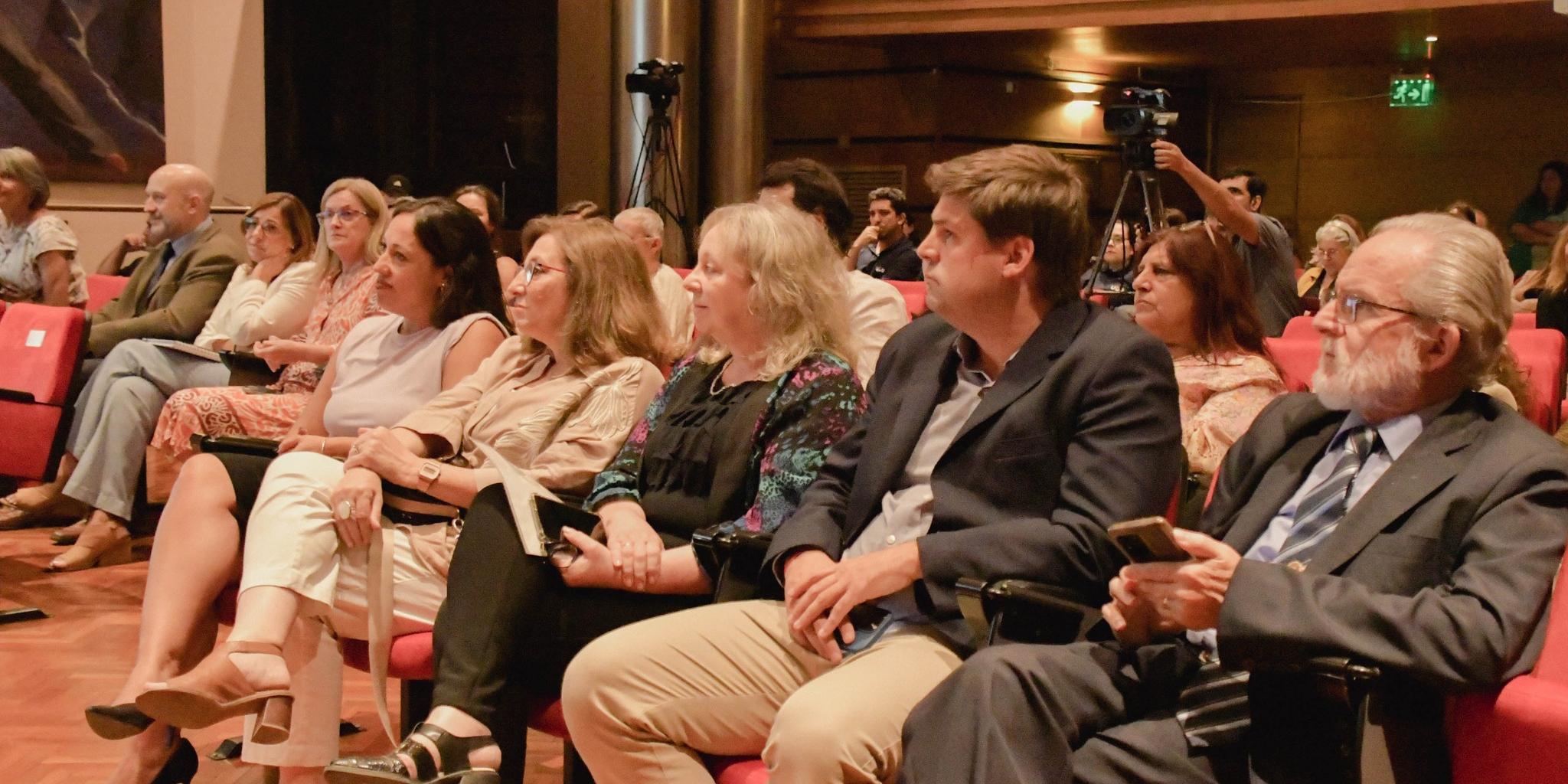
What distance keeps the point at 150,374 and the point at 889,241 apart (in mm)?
3635

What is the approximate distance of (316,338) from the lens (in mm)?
4551

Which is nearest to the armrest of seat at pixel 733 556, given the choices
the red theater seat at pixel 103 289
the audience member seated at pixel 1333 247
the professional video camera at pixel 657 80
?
the red theater seat at pixel 103 289

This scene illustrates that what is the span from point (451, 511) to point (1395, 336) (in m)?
1.69

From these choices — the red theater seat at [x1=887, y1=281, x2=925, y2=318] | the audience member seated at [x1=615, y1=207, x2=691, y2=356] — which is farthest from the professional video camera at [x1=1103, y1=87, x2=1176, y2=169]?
the audience member seated at [x1=615, y1=207, x2=691, y2=356]

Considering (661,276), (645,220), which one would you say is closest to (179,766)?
(661,276)

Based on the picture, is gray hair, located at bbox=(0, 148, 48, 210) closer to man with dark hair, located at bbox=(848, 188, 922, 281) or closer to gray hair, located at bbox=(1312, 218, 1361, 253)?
man with dark hair, located at bbox=(848, 188, 922, 281)

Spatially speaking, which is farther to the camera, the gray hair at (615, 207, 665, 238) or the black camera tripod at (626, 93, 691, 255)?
the black camera tripod at (626, 93, 691, 255)

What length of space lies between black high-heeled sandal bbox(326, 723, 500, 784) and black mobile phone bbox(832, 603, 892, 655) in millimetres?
585

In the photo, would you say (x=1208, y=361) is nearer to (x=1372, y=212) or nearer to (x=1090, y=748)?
(x=1090, y=748)

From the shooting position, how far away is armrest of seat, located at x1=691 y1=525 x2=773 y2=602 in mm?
2381

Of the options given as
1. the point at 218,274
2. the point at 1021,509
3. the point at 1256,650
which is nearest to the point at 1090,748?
the point at 1256,650

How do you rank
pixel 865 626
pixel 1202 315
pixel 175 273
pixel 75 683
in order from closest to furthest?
pixel 865 626, pixel 1202 315, pixel 75 683, pixel 175 273

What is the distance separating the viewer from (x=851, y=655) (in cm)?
223

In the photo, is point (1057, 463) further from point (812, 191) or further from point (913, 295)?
point (913, 295)
